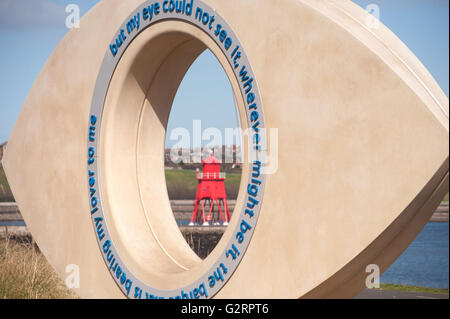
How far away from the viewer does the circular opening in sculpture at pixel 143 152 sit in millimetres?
8984

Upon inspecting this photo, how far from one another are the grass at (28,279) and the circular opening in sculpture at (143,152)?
149cm

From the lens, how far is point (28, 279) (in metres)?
10.2

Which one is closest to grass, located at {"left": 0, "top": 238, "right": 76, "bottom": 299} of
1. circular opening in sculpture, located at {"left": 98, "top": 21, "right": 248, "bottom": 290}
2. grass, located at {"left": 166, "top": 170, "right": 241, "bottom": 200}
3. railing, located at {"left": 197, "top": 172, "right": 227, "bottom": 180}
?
circular opening in sculpture, located at {"left": 98, "top": 21, "right": 248, "bottom": 290}

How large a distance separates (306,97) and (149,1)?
9.73 feet

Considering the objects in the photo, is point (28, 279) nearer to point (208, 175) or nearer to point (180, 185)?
point (208, 175)

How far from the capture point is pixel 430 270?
3878cm

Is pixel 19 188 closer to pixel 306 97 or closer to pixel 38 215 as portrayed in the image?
pixel 38 215

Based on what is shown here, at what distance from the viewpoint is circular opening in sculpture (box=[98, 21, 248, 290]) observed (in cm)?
898

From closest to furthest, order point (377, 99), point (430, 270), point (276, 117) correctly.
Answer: point (377, 99) < point (276, 117) < point (430, 270)

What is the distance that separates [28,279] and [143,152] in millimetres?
2591

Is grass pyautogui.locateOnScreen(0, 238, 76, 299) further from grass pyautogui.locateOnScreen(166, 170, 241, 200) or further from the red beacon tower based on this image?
grass pyautogui.locateOnScreen(166, 170, 241, 200)

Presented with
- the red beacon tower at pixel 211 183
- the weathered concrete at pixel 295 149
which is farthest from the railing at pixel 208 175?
the weathered concrete at pixel 295 149

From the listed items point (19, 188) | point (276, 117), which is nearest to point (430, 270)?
point (19, 188)

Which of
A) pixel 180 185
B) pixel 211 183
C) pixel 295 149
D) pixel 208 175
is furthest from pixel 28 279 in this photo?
pixel 180 185
